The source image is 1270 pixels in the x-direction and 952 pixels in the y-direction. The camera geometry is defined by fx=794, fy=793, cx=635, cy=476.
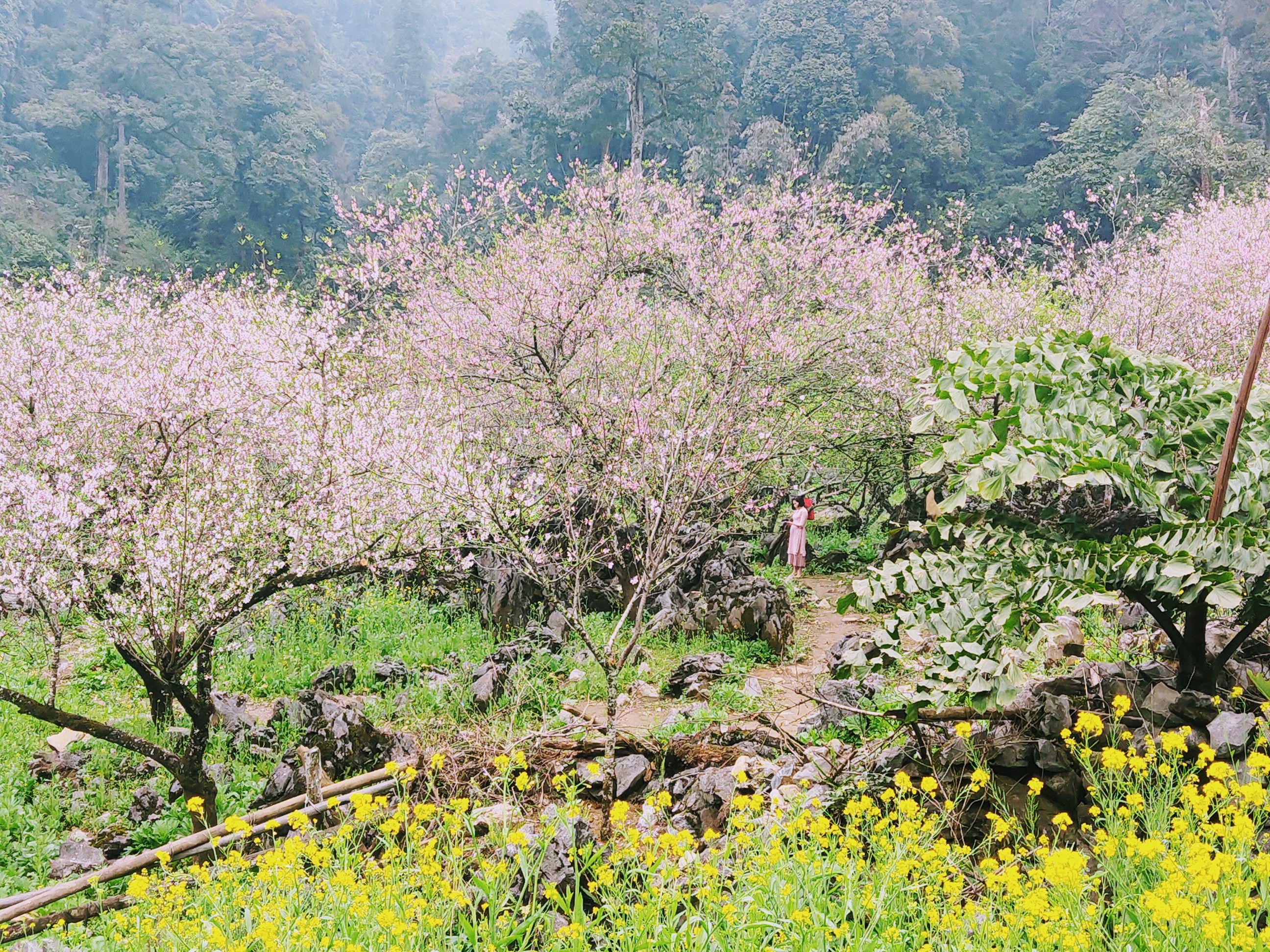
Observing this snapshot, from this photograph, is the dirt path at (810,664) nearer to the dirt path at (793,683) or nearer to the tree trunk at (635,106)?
the dirt path at (793,683)

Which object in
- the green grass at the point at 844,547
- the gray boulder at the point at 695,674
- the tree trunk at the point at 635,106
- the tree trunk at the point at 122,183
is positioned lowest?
the green grass at the point at 844,547

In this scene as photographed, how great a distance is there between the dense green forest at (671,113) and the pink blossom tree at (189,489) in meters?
22.8

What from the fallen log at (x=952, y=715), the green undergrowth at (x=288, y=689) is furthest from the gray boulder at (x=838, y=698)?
the fallen log at (x=952, y=715)

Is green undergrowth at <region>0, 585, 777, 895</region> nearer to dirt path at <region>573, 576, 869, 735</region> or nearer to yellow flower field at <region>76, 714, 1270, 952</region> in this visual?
dirt path at <region>573, 576, 869, 735</region>

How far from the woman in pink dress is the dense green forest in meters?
21.2

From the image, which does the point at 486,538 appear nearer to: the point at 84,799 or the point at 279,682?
the point at 279,682

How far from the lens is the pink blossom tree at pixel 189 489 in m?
6.08

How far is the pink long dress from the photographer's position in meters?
11.7

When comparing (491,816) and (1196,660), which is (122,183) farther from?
(1196,660)

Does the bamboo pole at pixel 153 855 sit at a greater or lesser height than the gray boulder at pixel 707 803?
lesser

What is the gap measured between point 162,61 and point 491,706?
Result: 156 feet

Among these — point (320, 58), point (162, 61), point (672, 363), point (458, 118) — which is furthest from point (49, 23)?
point (672, 363)

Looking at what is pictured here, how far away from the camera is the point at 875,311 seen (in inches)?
441

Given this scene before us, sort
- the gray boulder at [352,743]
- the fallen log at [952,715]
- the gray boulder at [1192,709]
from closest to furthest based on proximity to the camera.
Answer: the gray boulder at [1192,709] → the fallen log at [952,715] → the gray boulder at [352,743]
